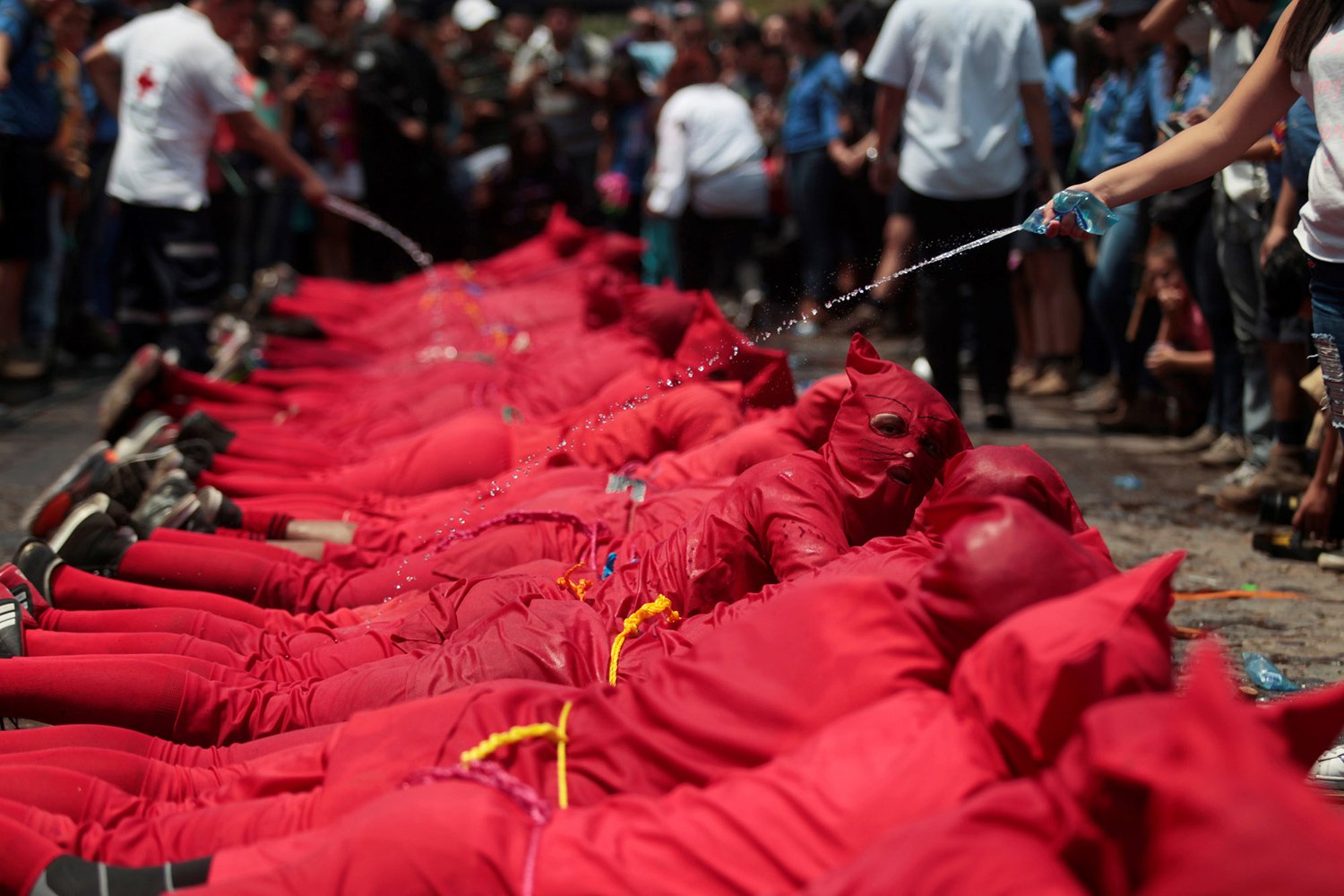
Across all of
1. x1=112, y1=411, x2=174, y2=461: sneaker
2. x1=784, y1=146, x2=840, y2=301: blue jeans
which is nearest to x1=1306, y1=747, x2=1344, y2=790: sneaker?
x1=112, y1=411, x2=174, y2=461: sneaker

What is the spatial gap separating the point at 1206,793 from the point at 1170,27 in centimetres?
501

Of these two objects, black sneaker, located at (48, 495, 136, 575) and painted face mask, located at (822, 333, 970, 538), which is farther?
black sneaker, located at (48, 495, 136, 575)

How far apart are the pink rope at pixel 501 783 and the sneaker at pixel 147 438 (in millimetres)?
3052

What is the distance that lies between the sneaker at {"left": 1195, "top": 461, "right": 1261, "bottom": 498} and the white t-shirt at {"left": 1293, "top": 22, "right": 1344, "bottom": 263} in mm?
2332

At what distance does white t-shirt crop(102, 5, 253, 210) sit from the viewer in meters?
6.86

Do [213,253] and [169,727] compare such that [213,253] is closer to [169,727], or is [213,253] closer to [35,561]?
[35,561]

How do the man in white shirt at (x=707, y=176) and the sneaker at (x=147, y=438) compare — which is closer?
the sneaker at (x=147, y=438)

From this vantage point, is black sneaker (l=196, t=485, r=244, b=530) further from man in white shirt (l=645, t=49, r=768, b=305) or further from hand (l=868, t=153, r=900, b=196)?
man in white shirt (l=645, t=49, r=768, b=305)

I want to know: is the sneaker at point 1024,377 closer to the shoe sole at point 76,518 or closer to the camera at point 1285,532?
the camera at point 1285,532

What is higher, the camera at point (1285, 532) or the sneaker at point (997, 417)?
the camera at point (1285, 532)

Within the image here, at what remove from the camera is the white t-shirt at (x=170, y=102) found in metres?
6.86

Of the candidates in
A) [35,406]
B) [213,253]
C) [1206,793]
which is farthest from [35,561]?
[35,406]

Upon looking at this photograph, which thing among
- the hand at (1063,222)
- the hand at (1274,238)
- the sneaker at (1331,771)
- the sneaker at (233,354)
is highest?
the hand at (1063,222)

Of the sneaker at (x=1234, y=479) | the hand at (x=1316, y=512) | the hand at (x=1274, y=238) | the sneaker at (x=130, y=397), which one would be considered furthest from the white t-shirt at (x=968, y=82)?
the sneaker at (x=130, y=397)
